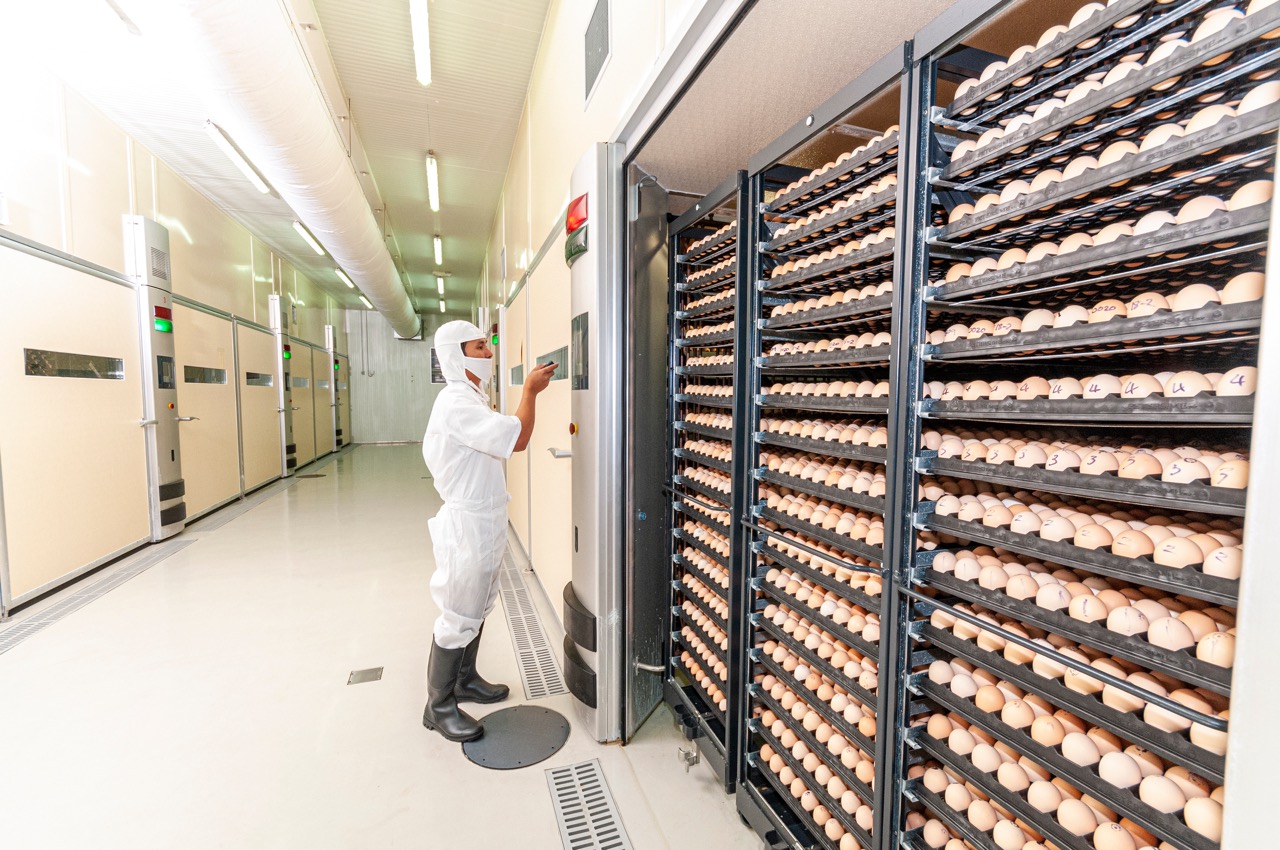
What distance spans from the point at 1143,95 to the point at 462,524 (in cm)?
237

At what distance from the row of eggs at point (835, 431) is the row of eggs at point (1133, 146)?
0.51m

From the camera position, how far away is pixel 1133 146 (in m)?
0.86

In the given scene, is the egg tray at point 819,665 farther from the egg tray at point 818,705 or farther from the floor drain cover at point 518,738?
the floor drain cover at point 518,738

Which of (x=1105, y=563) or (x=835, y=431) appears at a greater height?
(x=835, y=431)

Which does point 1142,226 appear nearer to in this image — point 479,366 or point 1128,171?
point 1128,171

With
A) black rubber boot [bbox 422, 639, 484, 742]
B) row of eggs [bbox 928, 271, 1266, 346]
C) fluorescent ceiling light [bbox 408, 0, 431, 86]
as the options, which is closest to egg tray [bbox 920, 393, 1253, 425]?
row of eggs [bbox 928, 271, 1266, 346]

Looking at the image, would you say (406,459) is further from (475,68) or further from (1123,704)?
(1123,704)

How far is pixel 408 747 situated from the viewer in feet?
7.38

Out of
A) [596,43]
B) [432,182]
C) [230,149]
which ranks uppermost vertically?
[432,182]

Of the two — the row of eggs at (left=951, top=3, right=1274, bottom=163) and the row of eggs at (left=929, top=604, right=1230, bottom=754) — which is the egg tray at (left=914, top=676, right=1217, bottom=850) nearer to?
the row of eggs at (left=929, top=604, right=1230, bottom=754)

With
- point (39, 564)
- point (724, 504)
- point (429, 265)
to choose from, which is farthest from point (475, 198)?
point (724, 504)

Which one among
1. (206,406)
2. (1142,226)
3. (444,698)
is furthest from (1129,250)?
Result: (206,406)

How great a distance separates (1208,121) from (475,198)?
24.8 feet

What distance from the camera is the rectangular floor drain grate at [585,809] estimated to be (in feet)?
5.77
